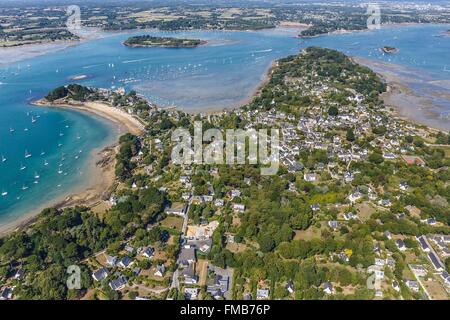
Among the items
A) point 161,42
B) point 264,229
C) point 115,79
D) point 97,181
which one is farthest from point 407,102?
point 161,42

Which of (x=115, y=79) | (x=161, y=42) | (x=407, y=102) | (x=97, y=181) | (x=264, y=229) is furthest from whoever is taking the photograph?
(x=161, y=42)

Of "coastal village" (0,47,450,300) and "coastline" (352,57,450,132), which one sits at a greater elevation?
"coastline" (352,57,450,132)

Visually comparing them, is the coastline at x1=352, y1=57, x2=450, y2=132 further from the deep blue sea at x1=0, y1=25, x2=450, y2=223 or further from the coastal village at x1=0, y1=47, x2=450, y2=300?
the deep blue sea at x1=0, y1=25, x2=450, y2=223

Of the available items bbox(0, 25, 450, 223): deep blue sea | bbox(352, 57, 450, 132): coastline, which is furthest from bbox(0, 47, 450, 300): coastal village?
bbox(0, 25, 450, 223): deep blue sea

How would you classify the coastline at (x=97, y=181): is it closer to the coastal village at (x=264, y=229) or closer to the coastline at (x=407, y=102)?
the coastal village at (x=264, y=229)

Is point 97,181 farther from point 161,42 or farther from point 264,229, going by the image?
point 161,42

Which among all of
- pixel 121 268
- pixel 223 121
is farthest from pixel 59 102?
pixel 121 268

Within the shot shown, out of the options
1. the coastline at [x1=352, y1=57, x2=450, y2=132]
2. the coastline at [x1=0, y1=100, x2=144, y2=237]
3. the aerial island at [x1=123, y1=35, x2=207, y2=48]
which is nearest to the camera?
the coastline at [x1=0, y1=100, x2=144, y2=237]

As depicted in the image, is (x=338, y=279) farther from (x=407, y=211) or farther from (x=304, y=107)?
(x=304, y=107)
